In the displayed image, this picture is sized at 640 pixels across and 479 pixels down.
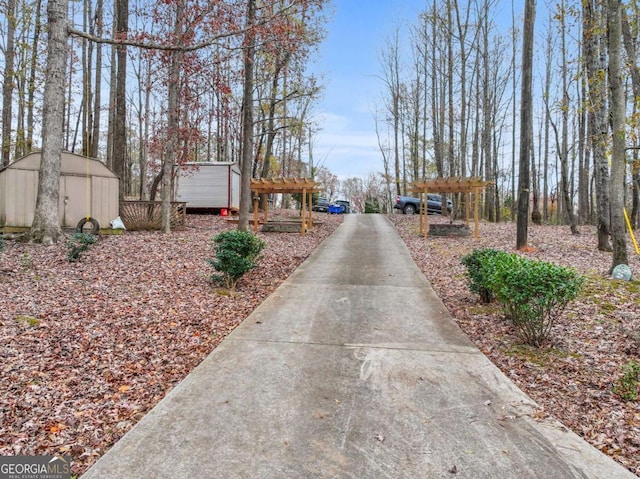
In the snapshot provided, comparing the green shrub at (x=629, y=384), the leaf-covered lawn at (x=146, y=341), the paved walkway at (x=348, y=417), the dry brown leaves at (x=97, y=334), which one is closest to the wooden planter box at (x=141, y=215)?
the dry brown leaves at (x=97, y=334)

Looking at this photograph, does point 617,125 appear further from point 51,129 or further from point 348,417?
point 51,129

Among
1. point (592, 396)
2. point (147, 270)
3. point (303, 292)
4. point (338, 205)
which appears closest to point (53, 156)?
point (147, 270)

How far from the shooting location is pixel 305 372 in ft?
10.8

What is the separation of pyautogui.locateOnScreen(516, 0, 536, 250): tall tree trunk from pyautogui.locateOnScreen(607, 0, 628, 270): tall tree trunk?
3.34 metres

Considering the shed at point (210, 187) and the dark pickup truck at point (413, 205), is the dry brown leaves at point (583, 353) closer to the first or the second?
the shed at point (210, 187)

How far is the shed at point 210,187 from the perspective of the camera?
57.5 feet

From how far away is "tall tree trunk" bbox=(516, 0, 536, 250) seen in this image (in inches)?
366

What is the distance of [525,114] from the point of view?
948 cm

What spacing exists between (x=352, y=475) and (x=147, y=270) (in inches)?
212

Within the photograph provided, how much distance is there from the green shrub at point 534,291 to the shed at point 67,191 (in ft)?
32.2

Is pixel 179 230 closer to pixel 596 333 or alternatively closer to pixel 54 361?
pixel 54 361

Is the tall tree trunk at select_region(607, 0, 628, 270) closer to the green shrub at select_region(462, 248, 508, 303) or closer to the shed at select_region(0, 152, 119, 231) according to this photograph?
the green shrub at select_region(462, 248, 508, 303)

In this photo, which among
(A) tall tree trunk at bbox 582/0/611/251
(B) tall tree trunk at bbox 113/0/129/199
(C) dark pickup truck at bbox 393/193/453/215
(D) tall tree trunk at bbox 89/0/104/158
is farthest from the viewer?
(C) dark pickup truck at bbox 393/193/453/215

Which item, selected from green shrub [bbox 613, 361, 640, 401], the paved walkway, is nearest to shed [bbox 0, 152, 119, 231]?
the paved walkway
